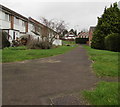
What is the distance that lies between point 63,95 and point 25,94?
3.14 ft

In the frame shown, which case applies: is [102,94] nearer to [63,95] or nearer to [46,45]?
[63,95]

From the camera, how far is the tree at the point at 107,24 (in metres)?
23.7

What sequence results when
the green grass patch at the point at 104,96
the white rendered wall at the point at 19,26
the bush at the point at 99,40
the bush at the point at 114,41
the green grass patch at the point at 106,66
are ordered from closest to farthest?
the green grass patch at the point at 104,96
the green grass patch at the point at 106,66
the bush at the point at 114,41
the bush at the point at 99,40
the white rendered wall at the point at 19,26

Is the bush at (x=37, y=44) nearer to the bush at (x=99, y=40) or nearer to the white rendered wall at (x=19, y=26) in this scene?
the white rendered wall at (x=19, y=26)

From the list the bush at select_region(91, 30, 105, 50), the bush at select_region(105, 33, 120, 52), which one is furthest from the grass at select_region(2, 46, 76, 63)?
the bush at select_region(91, 30, 105, 50)

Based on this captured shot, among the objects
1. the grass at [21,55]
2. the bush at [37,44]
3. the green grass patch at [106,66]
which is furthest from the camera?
the bush at [37,44]

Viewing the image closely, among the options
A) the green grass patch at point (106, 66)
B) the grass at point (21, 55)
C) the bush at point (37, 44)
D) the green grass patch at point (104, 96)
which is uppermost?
the bush at point (37, 44)

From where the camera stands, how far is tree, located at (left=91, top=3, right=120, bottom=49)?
77.9 feet

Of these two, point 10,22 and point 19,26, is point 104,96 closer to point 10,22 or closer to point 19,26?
point 10,22

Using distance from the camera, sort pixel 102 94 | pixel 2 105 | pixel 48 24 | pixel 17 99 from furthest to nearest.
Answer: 1. pixel 48 24
2. pixel 102 94
3. pixel 17 99
4. pixel 2 105

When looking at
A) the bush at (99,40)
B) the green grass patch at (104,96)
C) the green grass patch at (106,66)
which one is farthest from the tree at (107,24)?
the green grass patch at (104,96)

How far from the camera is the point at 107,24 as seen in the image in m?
23.8

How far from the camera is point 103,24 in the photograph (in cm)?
2414

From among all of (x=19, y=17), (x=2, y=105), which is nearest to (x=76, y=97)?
(x=2, y=105)
